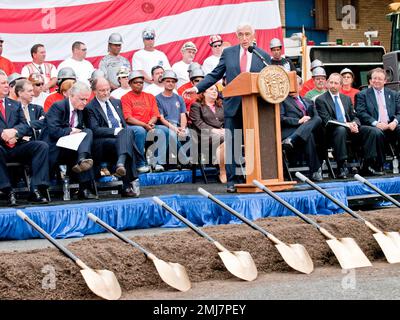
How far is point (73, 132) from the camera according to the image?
1045 cm

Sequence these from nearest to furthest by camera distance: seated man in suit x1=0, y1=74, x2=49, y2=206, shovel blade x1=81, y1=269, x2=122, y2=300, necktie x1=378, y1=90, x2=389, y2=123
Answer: shovel blade x1=81, y1=269, x2=122, y2=300 < seated man in suit x1=0, y1=74, x2=49, y2=206 < necktie x1=378, y1=90, x2=389, y2=123

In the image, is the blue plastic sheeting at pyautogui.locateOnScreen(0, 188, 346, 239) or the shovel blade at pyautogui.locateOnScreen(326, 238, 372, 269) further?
the blue plastic sheeting at pyautogui.locateOnScreen(0, 188, 346, 239)

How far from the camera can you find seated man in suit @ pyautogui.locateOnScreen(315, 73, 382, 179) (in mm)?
12180

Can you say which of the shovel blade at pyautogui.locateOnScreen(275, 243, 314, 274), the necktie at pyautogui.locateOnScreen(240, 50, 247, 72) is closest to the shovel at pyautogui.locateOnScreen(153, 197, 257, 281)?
the shovel blade at pyautogui.locateOnScreen(275, 243, 314, 274)

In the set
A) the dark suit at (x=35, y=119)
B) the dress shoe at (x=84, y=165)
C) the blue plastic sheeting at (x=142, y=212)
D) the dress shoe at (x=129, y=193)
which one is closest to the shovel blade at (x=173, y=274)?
the blue plastic sheeting at (x=142, y=212)

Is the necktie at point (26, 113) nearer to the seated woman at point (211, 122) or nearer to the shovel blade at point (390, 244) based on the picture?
the seated woman at point (211, 122)

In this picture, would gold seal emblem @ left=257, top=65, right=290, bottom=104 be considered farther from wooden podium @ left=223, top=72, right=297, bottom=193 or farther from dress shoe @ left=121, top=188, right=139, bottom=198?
dress shoe @ left=121, top=188, right=139, bottom=198

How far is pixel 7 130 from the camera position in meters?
10.1

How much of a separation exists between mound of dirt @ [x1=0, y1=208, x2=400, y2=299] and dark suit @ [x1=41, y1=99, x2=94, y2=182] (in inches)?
104

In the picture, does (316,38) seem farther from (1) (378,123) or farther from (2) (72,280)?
(2) (72,280)

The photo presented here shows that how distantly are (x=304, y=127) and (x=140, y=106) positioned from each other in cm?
242

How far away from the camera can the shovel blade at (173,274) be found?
6609 millimetres

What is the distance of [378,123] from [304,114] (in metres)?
1.08

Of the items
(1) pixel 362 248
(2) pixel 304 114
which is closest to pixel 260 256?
(1) pixel 362 248
